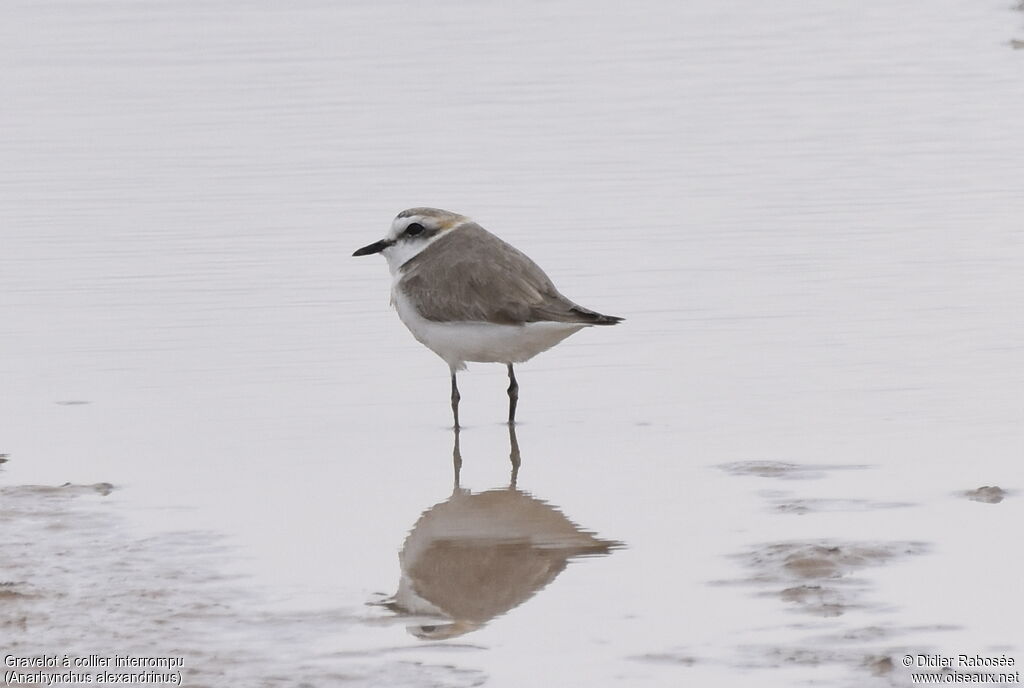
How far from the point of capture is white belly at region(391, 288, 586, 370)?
8.64 metres

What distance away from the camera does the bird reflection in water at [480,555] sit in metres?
6.29

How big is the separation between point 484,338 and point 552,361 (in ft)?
3.98

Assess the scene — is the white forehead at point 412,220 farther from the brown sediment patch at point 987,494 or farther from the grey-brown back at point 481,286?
the brown sediment patch at point 987,494

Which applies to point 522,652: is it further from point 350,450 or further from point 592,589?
point 350,450

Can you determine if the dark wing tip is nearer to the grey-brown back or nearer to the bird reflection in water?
the grey-brown back

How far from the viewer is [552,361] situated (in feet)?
32.6

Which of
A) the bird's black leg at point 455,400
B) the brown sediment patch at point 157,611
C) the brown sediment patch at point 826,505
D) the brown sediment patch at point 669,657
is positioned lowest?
the brown sediment patch at point 669,657

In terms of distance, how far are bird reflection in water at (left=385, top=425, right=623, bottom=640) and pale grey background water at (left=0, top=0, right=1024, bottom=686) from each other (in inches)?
4.0

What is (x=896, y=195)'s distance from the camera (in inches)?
509

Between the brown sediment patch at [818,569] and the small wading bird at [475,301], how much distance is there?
1.96m

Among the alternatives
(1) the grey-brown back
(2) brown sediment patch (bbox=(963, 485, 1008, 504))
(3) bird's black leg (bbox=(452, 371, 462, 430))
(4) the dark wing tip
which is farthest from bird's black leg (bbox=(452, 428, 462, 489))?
(2) brown sediment patch (bbox=(963, 485, 1008, 504))

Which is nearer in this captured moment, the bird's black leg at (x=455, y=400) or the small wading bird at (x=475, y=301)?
the small wading bird at (x=475, y=301)

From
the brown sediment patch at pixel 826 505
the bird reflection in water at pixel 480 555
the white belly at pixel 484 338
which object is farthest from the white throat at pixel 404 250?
the brown sediment patch at pixel 826 505

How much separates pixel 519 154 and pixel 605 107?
2228 millimetres
